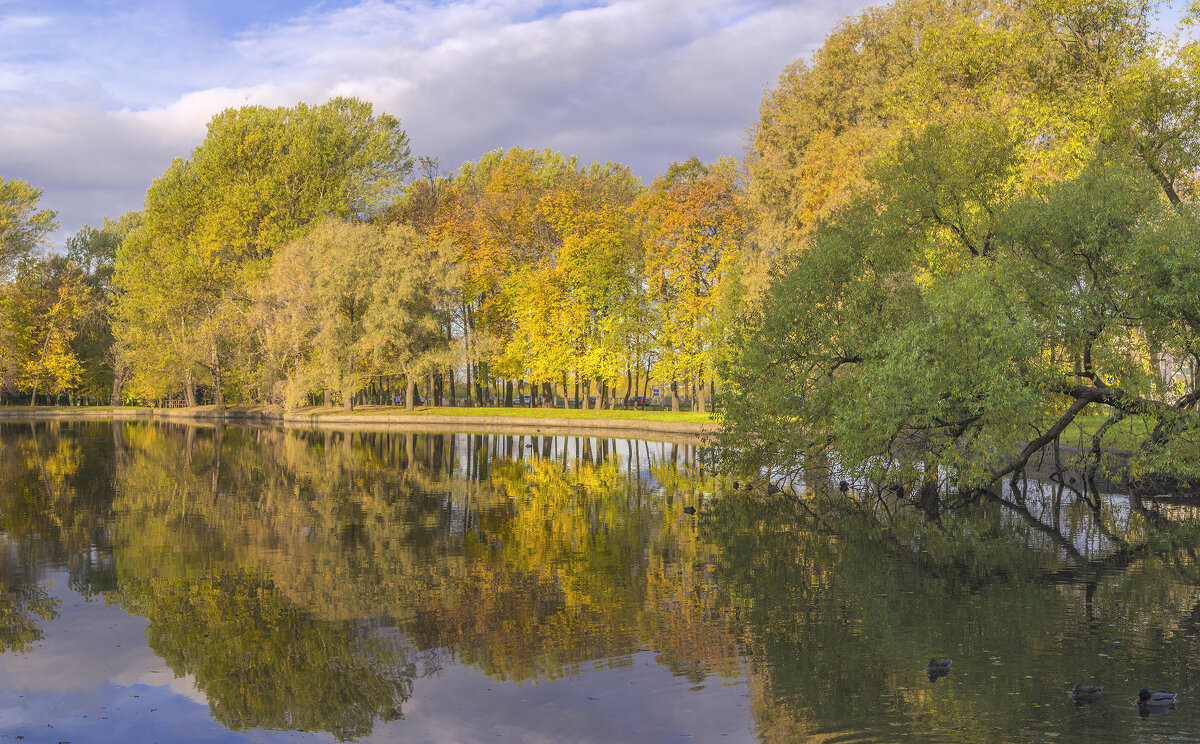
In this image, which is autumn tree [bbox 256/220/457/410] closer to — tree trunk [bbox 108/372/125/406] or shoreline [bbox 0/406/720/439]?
shoreline [bbox 0/406/720/439]

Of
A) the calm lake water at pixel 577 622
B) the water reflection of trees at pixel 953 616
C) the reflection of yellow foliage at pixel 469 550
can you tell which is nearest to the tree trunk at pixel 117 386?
the reflection of yellow foliage at pixel 469 550

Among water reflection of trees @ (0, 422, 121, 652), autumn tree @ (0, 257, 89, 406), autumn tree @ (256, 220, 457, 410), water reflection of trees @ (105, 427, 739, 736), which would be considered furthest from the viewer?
autumn tree @ (0, 257, 89, 406)

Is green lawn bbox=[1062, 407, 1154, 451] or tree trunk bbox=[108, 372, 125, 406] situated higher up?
tree trunk bbox=[108, 372, 125, 406]

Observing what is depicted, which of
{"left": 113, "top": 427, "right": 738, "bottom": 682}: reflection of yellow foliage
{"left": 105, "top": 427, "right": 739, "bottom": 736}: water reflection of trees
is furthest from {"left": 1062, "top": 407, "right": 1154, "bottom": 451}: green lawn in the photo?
{"left": 113, "top": 427, "right": 738, "bottom": 682}: reflection of yellow foliage

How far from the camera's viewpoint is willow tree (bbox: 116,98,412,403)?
69000mm

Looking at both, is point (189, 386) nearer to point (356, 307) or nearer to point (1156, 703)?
point (356, 307)

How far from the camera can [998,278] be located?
19.6 m

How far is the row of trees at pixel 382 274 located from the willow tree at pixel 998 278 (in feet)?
65.5

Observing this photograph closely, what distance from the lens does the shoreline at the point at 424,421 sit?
51188 mm

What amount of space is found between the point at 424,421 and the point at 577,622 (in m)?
47.9

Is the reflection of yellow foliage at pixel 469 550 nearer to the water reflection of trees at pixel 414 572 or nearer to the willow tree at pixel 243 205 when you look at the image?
the water reflection of trees at pixel 414 572

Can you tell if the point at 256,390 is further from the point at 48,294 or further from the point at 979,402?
the point at 979,402

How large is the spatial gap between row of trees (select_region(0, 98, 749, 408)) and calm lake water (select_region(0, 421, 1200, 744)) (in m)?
29.0

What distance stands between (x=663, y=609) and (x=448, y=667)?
334 cm
